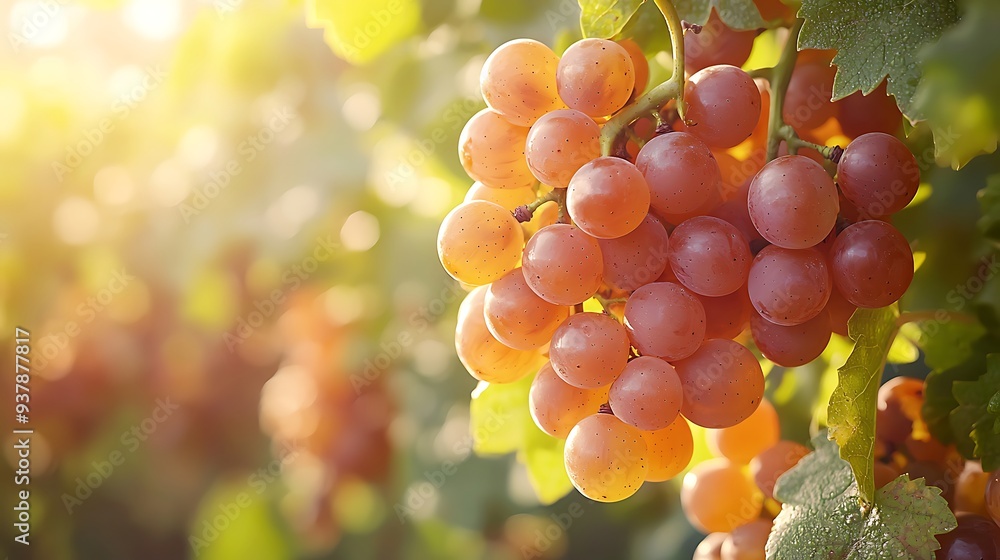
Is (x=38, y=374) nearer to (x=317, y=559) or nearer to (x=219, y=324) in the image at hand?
(x=219, y=324)

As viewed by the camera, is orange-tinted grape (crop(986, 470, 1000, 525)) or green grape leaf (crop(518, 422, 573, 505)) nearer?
orange-tinted grape (crop(986, 470, 1000, 525))

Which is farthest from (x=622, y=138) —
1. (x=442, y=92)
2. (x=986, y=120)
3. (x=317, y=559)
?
(x=317, y=559)
